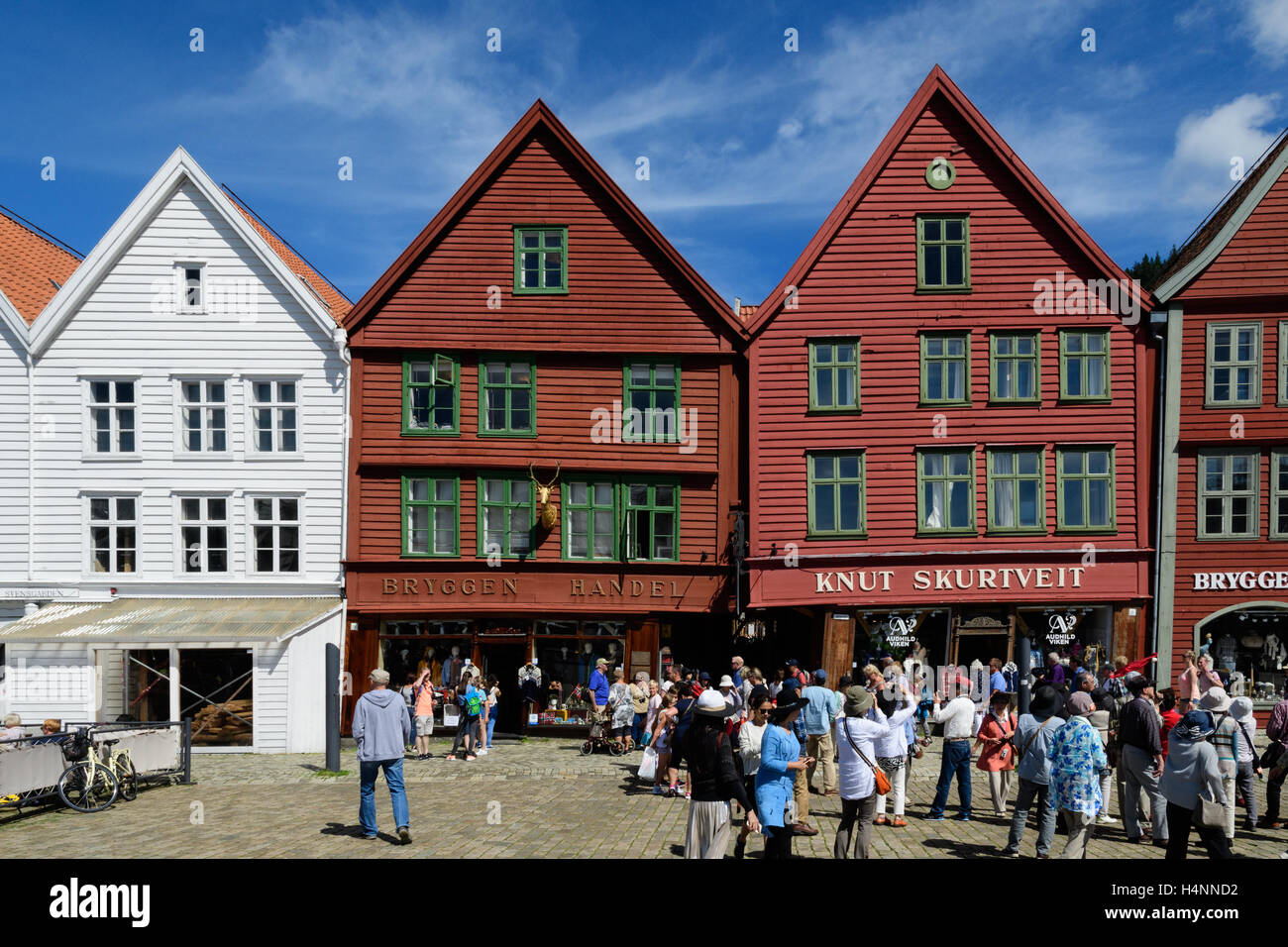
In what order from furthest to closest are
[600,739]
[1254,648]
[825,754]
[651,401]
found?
1. [651,401]
2. [1254,648]
3. [600,739]
4. [825,754]

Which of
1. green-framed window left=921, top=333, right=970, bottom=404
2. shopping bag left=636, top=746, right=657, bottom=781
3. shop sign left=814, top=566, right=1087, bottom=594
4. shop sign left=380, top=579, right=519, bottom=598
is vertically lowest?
shopping bag left=636, top=746, right=657, bottom=781

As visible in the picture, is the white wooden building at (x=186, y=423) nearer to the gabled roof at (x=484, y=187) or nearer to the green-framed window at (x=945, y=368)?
the gabled roof at (x=484, y=187)

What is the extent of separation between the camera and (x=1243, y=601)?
74.7 ft

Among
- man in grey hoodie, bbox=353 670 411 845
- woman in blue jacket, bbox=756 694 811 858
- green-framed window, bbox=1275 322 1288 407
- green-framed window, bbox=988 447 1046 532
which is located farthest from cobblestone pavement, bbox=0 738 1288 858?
green-framed window, bbox=1275 322 1288 407

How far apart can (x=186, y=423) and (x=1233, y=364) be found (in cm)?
2482

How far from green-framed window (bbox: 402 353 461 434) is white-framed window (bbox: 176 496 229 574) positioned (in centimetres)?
490

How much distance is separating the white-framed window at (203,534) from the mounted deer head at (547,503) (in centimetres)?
750

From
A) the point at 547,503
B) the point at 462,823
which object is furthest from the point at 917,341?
the point at 462,823

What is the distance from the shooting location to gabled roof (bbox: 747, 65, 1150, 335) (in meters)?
23.6

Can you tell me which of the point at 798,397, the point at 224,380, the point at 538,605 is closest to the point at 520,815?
the point at 538,605

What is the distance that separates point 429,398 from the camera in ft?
78.5

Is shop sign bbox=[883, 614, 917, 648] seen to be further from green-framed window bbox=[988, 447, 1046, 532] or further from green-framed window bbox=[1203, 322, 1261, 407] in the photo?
green-framed window bbox=[1203, 322, 1261, 407]

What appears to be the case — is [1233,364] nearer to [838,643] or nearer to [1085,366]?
[1085,366]

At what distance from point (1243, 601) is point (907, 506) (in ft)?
26.1
